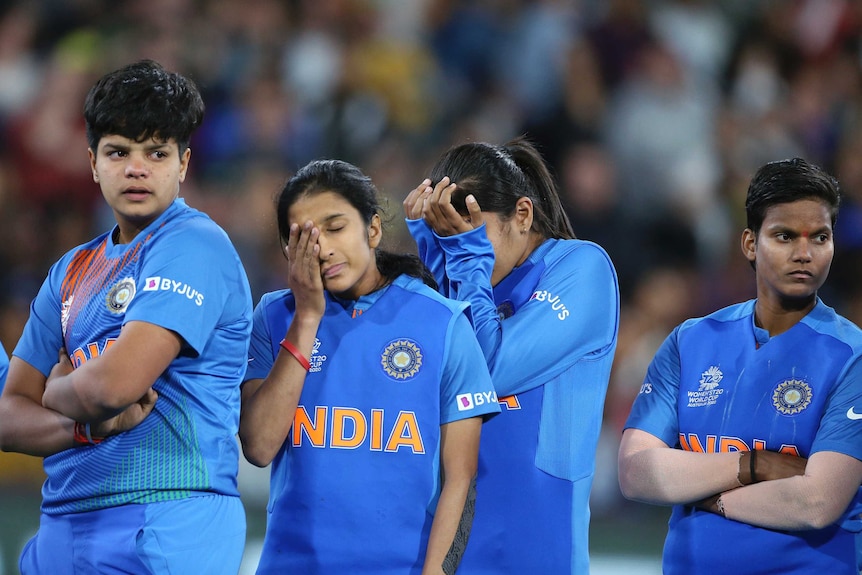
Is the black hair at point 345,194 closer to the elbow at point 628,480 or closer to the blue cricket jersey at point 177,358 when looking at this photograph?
the blue cricket jersey at point 177,358

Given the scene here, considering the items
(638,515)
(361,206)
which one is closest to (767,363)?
(361,206)

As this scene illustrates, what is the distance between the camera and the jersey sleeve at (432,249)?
4.12 m

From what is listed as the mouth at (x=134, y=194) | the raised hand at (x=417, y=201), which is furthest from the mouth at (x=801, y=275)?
the mouth at (x=134, y=194)

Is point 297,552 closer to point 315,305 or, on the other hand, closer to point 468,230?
point 315,305

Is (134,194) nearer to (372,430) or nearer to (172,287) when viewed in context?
(172,287)

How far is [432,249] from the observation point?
13.6 ft

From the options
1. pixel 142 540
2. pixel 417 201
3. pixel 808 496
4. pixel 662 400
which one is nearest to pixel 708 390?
pixel 662 400

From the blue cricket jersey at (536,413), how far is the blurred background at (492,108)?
4.16m

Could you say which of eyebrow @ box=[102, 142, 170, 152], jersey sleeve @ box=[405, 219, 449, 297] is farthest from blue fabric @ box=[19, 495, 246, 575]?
jersey sleeve @ box=[405, 219, 449, 297]

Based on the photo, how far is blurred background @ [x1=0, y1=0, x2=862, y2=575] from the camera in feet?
28.8

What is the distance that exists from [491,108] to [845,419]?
20.8 ft

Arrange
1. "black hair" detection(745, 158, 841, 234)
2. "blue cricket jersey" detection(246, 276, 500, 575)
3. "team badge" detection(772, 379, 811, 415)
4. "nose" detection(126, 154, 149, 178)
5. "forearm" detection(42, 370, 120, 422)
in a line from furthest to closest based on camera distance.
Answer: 1. "black hair" detection(745, 158, 841, 234)
2. "team badge" detection(772, 379, 811, 415)
3. "blue cricket jersey" detection(246, 276, 500, 575)
4. "nose" detection(126, 154, 149, 178)
5. "forearm" detection(42, 370, 120, 422)

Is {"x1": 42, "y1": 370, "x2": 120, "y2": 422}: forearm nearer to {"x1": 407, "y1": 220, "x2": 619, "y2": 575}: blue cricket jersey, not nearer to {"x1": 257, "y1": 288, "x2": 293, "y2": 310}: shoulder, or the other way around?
{"x1": 257, "y1": 288, "x2": 293, "y2": 310}: shoulder

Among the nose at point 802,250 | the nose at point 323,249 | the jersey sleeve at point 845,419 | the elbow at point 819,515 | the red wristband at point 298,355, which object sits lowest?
the elbow at point 819,515
